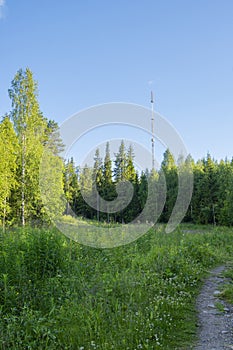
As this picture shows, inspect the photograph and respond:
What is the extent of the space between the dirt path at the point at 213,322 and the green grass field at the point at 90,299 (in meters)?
0.17

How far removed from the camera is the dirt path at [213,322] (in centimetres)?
414

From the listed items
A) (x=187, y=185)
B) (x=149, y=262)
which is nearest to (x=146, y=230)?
(x=149, y=262)

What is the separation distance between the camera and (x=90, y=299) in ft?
17.7

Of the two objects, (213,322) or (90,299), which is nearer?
(213,322)

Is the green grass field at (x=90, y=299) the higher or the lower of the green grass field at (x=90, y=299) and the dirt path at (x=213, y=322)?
the higher

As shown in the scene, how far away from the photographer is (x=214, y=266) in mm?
10078

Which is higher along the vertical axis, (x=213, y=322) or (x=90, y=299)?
(x=90, y=299)

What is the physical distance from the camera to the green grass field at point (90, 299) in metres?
4.16

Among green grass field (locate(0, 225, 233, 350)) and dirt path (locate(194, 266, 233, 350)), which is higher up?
green grass field (locate(0, 225, 233, 350))

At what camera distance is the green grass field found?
4.16m

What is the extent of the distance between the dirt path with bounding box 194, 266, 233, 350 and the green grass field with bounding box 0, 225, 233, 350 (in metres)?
0.17

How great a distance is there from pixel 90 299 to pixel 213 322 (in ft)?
6.93

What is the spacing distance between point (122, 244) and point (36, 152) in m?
12.0

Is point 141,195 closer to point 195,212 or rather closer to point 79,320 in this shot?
point 195,212
